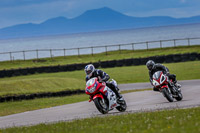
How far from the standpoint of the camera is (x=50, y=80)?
31.3 m

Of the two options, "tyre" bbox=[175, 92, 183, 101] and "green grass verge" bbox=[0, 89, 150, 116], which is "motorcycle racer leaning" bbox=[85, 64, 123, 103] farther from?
"green grass verge" bbox=[0, 89, 150, 116]

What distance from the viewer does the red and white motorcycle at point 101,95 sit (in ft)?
47.7

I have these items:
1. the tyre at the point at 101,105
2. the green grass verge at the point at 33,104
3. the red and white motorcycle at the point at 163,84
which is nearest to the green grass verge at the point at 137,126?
the tyre at the point at 101,105

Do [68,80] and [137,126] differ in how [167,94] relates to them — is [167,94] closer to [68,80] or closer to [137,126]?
[137,126]

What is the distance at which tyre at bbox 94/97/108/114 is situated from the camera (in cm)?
1457

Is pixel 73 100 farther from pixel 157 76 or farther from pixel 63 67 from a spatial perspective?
pixel 63 67

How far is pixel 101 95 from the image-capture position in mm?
14648


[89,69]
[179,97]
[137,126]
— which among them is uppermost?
[89,69]

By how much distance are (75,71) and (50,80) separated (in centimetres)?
1639

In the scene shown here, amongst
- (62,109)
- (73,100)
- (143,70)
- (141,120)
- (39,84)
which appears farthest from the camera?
(143,70)

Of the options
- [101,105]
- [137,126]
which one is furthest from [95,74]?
[137,126]

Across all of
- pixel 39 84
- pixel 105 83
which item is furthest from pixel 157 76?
pixel 39 84

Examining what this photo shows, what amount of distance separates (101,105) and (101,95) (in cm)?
36

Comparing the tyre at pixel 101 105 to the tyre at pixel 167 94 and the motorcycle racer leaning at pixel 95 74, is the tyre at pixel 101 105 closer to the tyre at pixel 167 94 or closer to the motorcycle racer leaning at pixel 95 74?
the motorcycle racer leaning at pixel 95 74
